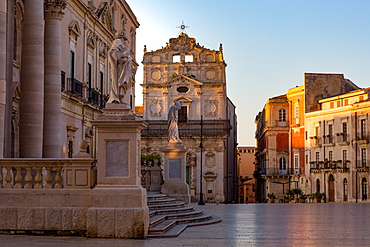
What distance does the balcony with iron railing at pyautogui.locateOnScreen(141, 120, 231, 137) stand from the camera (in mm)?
71188

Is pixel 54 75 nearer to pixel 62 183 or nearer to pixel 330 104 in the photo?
pixel 62 183

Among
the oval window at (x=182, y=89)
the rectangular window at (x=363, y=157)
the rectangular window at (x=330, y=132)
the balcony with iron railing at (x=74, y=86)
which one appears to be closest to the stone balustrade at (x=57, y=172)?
the balcony with iron railing at (x=74, y=86)

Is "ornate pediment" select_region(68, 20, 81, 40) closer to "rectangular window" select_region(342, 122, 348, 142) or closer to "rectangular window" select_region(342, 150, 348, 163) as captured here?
"rectangular window" select_region(342, 122, 348, 142)

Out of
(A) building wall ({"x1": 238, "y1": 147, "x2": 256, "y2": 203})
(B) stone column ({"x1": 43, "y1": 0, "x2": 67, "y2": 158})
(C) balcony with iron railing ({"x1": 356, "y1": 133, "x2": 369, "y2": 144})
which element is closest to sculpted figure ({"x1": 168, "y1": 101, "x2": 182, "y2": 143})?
(B) stone column ({"x1": 43, "y1": 0, "x2": 67, "y2": 158})

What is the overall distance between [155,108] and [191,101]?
419 centimetres

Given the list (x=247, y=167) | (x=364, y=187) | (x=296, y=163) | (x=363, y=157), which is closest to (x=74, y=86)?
(x=363, y=157)

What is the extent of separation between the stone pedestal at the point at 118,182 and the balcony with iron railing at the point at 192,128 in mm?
56555

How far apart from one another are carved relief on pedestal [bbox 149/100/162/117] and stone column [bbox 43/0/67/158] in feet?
163

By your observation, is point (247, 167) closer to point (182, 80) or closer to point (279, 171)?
point (279, 171)

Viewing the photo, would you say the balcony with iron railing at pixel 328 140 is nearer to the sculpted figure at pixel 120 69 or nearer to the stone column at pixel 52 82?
the stone column at pixel 52 82

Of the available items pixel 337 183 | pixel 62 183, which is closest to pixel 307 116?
pixel 337 183

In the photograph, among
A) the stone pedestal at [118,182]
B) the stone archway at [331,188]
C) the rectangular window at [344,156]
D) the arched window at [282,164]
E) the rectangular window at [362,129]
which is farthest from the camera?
the arched window at [282,164]

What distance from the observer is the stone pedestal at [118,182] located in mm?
13984

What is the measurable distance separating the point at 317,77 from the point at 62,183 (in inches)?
2369
